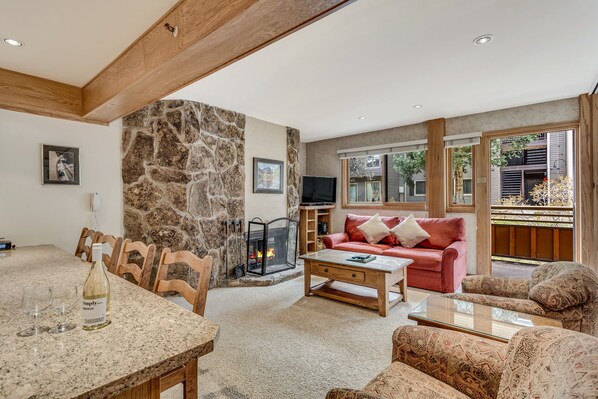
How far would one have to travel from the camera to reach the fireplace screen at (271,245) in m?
4.32

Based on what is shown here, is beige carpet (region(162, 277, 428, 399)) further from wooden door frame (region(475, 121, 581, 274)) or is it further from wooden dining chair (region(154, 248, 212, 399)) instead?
wooden door frame (region(475, 121, 581, 274))

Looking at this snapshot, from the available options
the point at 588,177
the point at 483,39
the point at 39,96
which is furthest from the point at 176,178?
the point at 588,177

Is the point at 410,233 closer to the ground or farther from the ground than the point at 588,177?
closer to the ground

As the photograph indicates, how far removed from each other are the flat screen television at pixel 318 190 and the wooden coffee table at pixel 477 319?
374cm

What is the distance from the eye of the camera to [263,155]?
4.73 meters

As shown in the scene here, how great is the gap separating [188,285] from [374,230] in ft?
12.3

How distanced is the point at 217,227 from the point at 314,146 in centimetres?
317

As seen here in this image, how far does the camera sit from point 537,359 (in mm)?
912

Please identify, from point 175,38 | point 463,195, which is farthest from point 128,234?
point 463,195

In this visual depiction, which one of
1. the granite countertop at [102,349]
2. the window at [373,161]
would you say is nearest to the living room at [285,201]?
the granite countertop at [102,349]

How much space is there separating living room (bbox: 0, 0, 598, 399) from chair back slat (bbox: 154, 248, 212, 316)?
0.01 m

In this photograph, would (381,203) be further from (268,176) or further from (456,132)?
(268,176)

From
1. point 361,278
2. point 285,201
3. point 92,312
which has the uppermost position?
point 285,201

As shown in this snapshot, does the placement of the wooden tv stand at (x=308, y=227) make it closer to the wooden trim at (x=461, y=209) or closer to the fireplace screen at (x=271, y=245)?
the fireplace screen at (x=271, y=245)
